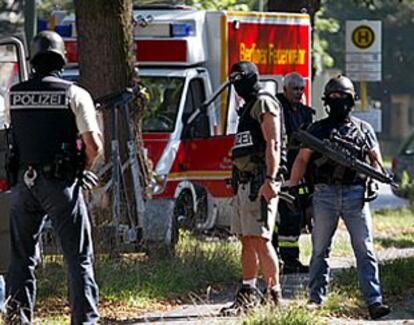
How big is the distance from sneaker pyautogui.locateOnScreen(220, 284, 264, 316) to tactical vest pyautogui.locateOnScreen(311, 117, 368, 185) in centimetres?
94

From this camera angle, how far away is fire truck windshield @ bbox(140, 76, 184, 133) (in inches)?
653

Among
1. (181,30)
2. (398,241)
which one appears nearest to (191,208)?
(181,30)

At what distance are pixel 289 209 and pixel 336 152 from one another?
2618mm

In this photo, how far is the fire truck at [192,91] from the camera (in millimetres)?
16234

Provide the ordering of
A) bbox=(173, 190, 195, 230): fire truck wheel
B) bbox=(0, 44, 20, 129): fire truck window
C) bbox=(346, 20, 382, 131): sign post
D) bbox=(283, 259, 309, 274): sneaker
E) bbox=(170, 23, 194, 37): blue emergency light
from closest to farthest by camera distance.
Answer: bbox=(0, 44, 20, 129): fire truck window → bbox=(283, 259, 309, 274): sneaker → bbox=(173, 190, 195, 230): fire truck wheel → bbox=(170, 23, 194, 37): blue emergency light → bbox=(346, 20, 382, 131): sign post

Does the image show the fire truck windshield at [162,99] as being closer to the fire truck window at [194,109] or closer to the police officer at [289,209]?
the fire truck window at [194,109]

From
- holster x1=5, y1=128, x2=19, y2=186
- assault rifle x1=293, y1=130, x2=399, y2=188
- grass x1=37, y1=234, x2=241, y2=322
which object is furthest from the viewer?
grass x1=37, y1=234, x2=241, y2=322

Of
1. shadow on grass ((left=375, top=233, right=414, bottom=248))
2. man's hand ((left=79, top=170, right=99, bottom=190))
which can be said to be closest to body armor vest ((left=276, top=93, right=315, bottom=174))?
man's hand ((left=79, top=170, right=99, bottom=190))

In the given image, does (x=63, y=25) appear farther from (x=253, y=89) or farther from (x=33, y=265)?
(x=33, y=265)

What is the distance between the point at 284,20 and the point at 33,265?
10.3m

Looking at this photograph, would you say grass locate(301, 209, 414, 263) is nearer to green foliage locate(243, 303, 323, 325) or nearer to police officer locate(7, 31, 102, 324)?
green foliage locate(243, 303, 323, 325)

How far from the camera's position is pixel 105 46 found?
41.4ft

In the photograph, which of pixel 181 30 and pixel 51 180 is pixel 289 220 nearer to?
pixel 51 180

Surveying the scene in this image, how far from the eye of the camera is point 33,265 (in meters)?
8.46
